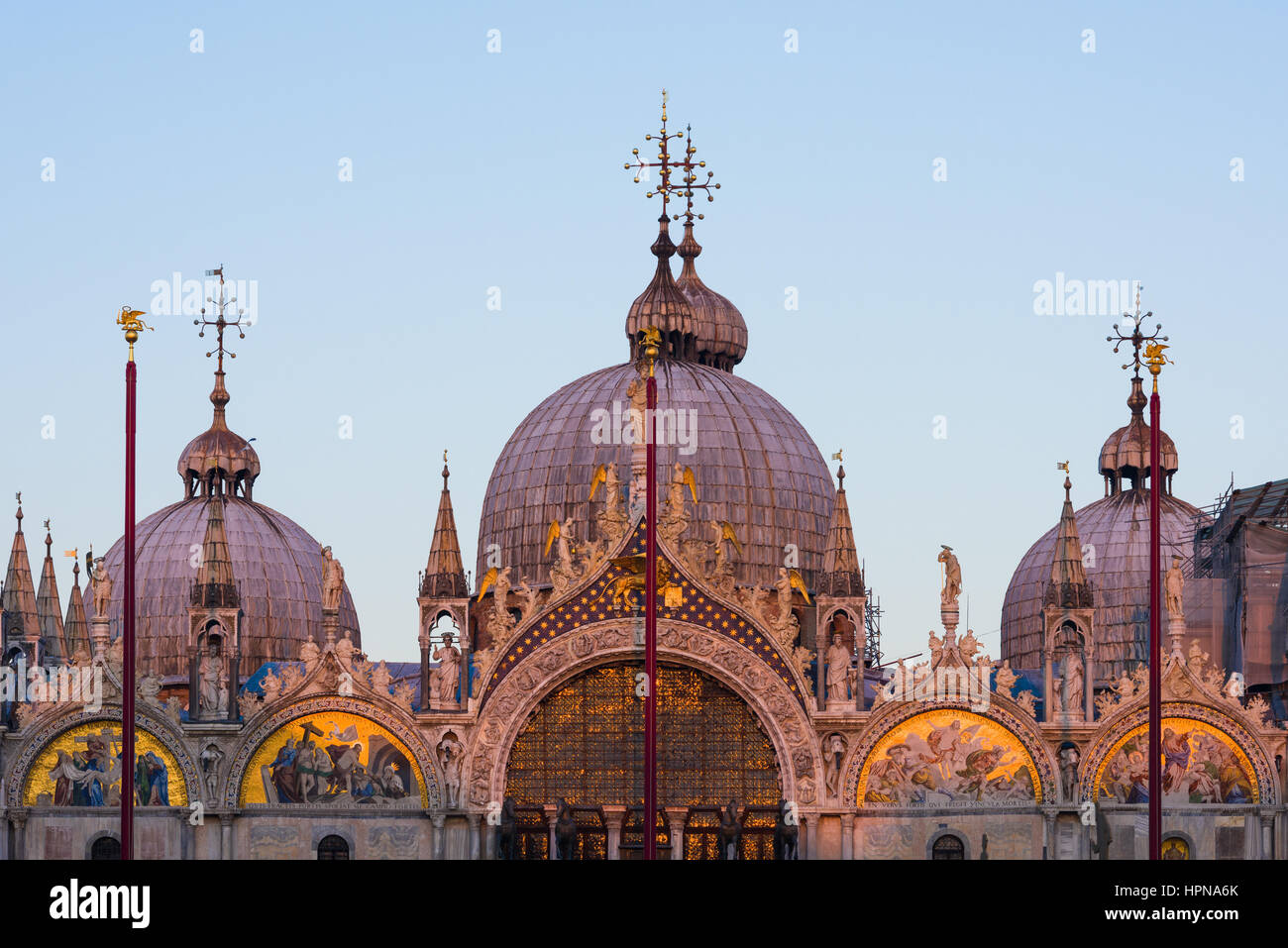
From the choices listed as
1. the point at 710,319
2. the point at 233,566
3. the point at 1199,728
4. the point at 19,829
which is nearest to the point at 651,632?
the point at 1199,728

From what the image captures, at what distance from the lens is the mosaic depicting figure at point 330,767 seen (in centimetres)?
5750

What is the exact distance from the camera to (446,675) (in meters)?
57.5

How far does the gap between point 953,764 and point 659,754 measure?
6051mm

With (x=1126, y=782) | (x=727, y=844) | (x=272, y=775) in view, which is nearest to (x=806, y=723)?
(x=727, y=844)

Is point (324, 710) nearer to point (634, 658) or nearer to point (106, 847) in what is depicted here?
point (106, 847)

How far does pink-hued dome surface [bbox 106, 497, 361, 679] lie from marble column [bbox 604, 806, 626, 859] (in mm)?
19575

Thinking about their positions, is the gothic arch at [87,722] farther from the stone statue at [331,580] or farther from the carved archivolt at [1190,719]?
the carved archivolt at [1190,719]

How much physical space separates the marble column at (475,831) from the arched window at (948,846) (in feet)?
30.3

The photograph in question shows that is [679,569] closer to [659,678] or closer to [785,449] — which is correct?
[659,678]

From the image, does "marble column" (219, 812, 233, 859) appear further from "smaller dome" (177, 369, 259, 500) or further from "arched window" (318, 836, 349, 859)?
"smaller dome" (177, 369, 259, 500)

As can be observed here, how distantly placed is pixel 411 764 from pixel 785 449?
51.9 ft

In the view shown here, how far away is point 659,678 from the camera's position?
57.7 meters
